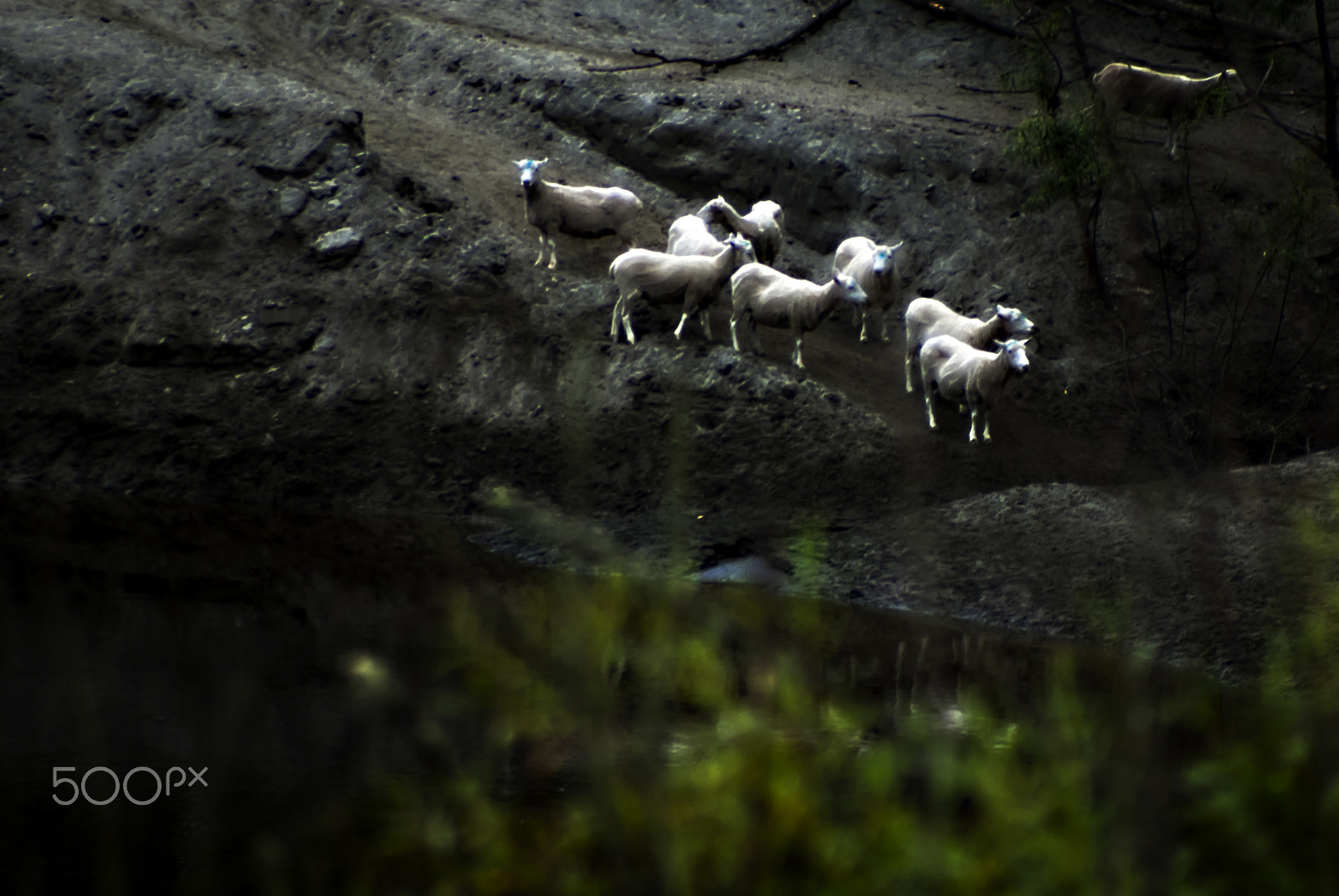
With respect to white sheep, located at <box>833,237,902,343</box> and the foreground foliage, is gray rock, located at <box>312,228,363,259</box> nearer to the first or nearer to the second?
white sheep, located at <box>833,237,902,343</box>

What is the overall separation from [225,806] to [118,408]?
29.7 feet

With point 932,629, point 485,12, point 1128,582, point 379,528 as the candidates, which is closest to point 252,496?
point 379,528

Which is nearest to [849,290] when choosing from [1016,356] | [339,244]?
[1016,356]

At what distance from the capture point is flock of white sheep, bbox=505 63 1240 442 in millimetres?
12375

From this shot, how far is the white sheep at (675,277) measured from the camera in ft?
42.8

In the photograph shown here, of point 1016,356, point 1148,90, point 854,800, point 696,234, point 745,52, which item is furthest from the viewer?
point 745,52

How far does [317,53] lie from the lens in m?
19.2

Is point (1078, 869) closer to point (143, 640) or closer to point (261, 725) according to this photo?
point (261, 725)

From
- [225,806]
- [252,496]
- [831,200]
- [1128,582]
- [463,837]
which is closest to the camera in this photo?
[463,837]

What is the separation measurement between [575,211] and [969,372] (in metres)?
4.68

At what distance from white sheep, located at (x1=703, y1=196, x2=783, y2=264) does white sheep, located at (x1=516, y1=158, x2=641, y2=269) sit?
100 cm

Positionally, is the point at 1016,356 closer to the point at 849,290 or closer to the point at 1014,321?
the point at 1014,321

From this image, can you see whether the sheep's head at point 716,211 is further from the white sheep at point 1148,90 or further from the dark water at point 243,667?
the dark water at point 243,667

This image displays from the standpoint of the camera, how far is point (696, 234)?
47.2 feet
